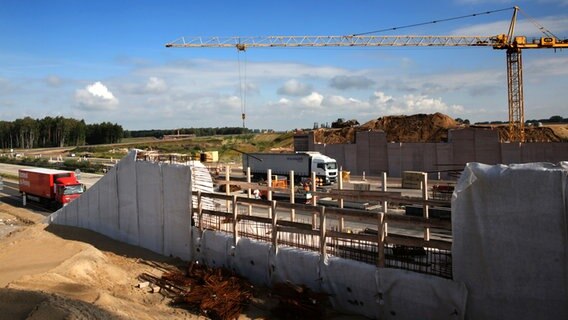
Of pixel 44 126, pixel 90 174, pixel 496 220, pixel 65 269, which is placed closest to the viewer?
pixel 496 220

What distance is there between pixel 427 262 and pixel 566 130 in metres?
70.5

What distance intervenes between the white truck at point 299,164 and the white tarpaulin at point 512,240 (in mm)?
36311

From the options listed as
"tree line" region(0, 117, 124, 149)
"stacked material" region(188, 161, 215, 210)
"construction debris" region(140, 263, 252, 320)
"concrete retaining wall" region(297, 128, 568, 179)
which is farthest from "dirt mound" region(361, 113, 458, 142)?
"tree line" region(0, 117, 124, 149)

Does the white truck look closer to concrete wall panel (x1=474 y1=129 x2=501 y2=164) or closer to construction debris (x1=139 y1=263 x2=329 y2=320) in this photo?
concrete wall panel (x1=474 y1=129 x2=501 y2=164)

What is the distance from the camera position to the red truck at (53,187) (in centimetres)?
3238

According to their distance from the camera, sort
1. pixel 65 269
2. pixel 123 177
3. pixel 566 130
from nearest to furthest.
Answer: pixel 65 269 < pixel 123 177 < pixel 566 130

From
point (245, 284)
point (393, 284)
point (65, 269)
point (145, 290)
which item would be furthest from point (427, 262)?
point (65, 269)

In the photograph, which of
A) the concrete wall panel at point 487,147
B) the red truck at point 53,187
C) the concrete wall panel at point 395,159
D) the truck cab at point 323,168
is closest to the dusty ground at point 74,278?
the red truck at point 53,187

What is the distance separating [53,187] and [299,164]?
890 inches

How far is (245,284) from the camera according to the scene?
1233 cm

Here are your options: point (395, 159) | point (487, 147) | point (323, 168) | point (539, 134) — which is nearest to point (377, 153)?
point (395, 159)

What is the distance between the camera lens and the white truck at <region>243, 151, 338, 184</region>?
45938mm

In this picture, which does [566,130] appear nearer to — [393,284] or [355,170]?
[355,170]

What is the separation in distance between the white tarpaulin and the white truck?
119 feet
